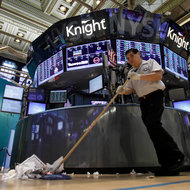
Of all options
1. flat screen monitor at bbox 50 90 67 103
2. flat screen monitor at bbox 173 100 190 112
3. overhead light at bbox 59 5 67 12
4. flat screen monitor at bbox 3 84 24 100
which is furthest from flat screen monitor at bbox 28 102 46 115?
flat screen monitor at bbox 173 100 190 112

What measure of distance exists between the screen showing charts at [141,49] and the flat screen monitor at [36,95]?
2.98 m

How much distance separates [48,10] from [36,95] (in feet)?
12.0

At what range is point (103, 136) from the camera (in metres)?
2.16

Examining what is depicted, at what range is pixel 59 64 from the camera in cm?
474

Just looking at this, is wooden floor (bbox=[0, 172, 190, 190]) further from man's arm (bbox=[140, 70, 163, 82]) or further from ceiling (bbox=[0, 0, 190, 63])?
ceiling (bbox=[0, 0, 190, 63])

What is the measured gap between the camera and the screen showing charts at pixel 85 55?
427 centimetres

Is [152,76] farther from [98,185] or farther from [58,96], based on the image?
[58,96]

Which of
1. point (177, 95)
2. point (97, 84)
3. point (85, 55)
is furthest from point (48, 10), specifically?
point (177, 95)

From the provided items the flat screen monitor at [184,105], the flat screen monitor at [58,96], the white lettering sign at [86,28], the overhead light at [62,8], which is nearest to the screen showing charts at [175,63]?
the flat screen monitor at [184,105]

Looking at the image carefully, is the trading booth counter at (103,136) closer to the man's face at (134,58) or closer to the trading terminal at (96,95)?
the trading terminal at (96,95)

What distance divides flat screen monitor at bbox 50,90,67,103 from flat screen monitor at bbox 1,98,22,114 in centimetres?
129

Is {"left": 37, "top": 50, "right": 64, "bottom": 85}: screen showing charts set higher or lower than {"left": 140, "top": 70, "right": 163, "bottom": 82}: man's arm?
higher

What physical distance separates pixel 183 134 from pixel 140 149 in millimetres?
742

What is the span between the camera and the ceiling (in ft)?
17.6
